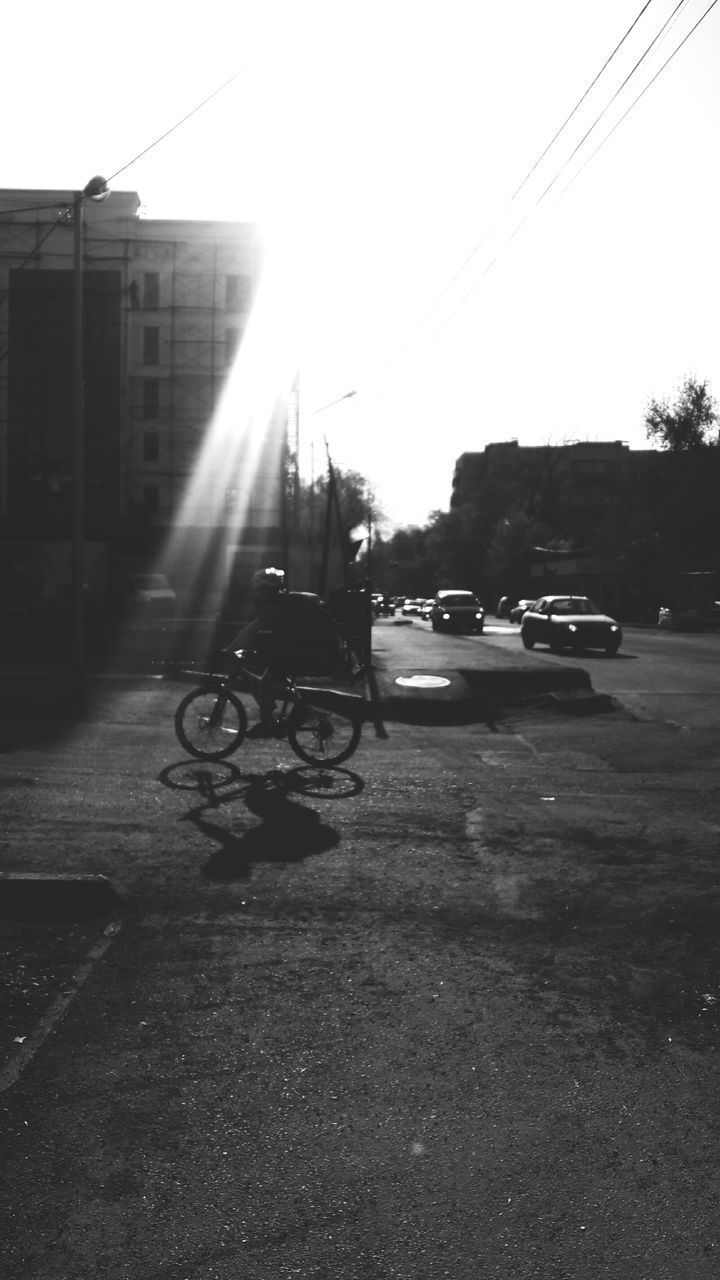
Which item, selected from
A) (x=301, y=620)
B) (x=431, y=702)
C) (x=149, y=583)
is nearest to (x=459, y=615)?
(x=149, y=583)

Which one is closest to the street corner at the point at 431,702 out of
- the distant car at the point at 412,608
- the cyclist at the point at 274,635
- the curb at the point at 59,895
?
the cyclist at the point at 274,635

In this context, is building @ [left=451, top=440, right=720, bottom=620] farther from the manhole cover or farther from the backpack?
the backpack

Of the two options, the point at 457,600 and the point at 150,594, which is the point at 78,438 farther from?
the point at 457,600

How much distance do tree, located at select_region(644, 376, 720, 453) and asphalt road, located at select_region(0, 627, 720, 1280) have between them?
66.3 meters

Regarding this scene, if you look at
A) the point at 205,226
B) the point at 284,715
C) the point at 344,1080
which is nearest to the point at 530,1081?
the point at 344,1080

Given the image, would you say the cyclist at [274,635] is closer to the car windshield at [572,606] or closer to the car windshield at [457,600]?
the car windshield at [572,606]

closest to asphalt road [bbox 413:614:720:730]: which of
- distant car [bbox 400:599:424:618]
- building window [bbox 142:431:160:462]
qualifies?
building window [bbox 142:431:160:462]

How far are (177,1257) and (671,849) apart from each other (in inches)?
206

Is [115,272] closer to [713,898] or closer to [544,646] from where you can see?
[544,646]

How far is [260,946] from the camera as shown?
538 cm

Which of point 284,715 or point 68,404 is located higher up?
point 68,404

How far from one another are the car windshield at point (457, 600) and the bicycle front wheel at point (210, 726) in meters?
40.6

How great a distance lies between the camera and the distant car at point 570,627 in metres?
31.8

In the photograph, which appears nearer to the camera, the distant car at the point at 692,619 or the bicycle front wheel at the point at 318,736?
the bicycle front wheel at the point at 318,736
